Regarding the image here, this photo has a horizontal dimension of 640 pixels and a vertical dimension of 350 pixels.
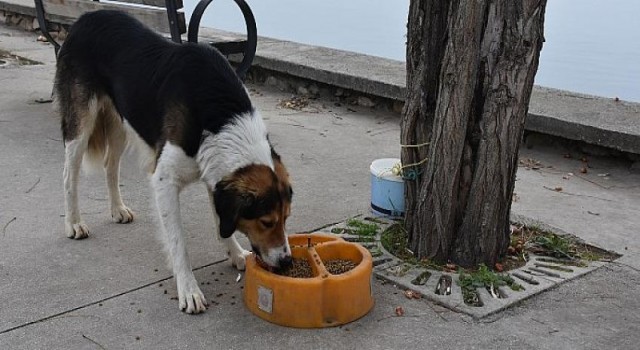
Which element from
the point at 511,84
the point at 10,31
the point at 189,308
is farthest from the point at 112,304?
the point at 10,31

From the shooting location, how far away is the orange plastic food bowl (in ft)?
10.8

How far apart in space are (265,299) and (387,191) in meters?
1.35

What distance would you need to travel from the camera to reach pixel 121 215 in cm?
452

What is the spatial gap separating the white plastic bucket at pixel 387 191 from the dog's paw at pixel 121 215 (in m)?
1.49

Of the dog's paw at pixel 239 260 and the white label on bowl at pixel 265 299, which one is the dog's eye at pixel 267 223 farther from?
the dog's paw at pixel 239 260

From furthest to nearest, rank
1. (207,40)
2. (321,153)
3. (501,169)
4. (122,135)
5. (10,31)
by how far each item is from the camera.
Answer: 1. (10,31)
2. (207,40)
3. (321,153)
4. (122,135)
5. (501,169)

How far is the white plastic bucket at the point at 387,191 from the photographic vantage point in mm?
4410

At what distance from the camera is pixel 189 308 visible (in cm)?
343

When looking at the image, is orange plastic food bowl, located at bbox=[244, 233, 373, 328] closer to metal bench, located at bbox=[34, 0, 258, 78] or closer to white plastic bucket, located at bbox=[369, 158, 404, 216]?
white plastic bucket, located at bbox=[369, 158, 404, 216]

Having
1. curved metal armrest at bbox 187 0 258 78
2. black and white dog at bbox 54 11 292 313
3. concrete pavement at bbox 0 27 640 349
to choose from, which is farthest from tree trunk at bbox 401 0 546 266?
curved metal armrest at bbox 187 0 258 78

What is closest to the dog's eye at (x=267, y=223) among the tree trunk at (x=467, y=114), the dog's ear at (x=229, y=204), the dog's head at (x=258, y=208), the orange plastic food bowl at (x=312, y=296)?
the dog's head at (x=258, y=208)

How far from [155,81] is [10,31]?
833 cm

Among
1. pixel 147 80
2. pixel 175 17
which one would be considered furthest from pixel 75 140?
pixel 175 17

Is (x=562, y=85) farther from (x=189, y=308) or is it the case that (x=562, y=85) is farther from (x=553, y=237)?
(x=189, y=308)
